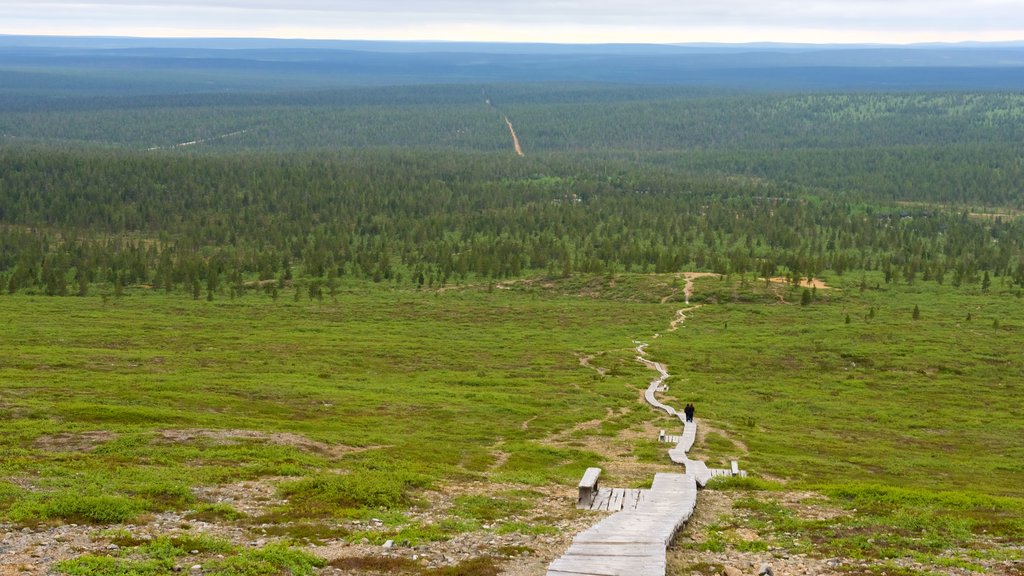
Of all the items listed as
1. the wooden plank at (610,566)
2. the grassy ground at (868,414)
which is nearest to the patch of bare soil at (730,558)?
the grassy ground at (868,414)

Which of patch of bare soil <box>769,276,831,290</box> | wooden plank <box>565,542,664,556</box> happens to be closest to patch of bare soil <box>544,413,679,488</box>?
wooden plank <box>565,542,664,556</box>

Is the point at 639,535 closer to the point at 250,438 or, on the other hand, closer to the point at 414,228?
the point at 250,438

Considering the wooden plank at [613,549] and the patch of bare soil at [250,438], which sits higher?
the wooden plank at [613,549]

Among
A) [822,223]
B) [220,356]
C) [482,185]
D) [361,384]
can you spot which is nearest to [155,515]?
[361,384]

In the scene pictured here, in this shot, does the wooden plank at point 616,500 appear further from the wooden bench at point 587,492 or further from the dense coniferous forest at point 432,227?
the dense coniferous forest at point 432,227

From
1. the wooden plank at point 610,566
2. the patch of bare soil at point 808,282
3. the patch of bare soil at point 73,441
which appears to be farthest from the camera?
the patch of bare soil at point 808,282

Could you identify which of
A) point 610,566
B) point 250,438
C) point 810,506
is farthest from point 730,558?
point 250,438

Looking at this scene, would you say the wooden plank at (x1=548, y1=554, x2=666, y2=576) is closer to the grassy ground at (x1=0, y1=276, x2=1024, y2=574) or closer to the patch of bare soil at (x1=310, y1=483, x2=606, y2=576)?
the patch of bare soil at (x1=310, y1=483, x2=606, y2=576)

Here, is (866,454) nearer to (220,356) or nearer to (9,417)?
(9,417)
